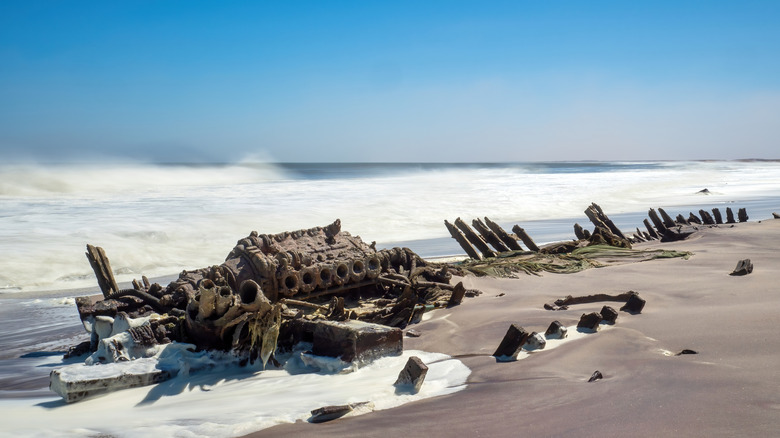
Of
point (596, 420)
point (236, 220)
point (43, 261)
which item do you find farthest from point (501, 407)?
point (236, 220)

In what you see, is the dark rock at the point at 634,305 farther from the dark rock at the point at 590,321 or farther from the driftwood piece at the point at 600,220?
the driftwood piece at the point at 600,220

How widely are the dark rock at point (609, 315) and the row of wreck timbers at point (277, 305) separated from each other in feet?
4.83

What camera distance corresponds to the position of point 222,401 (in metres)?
3.82

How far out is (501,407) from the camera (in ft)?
10.8

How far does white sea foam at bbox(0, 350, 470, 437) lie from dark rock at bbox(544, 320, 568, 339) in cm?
77

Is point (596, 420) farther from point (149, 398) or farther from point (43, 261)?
point (43, 261)

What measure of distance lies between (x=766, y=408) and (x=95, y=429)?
130 inches

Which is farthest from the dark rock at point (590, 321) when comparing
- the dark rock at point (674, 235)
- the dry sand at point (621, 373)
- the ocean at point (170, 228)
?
the dark rock at point (674, 235)

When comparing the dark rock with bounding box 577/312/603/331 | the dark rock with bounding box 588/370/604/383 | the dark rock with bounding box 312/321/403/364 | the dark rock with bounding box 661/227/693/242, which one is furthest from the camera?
the dark rock with bounding box 661/227/693/242

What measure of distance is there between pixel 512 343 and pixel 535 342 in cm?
27

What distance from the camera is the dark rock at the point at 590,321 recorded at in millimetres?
4664

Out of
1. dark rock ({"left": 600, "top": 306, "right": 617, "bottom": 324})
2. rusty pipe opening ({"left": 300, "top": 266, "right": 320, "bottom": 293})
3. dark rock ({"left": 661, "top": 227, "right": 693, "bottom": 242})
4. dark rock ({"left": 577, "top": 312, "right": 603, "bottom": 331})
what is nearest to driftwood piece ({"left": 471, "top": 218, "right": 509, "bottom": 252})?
dark rock ({"left": 661, "top": 227, "right": 693, "bottom": 242})

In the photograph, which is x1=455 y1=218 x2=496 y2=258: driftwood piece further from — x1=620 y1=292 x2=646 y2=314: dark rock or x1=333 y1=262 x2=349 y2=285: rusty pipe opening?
x1=620 y1=292 x2=646 y2=314: dark rock

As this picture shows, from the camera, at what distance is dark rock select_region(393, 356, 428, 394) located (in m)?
3.68
